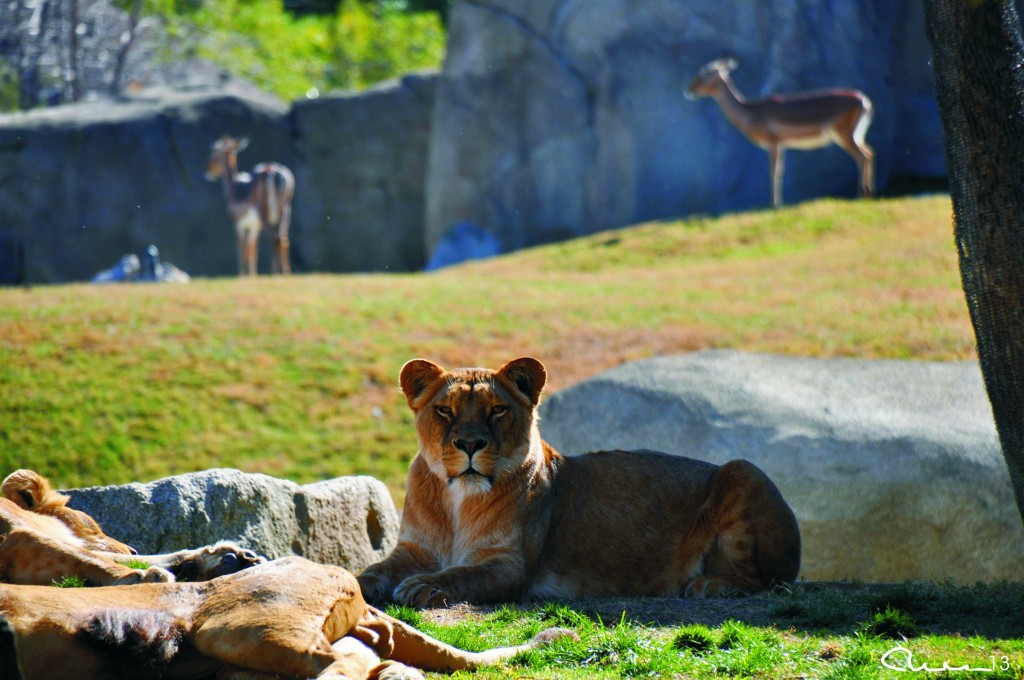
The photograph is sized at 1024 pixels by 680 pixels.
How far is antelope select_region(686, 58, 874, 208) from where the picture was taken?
26.1 m

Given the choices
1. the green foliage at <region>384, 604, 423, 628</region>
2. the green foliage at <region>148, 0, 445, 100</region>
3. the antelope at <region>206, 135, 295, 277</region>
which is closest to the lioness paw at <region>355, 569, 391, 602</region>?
the green foliage at <region>384, 604, 423, 628</region>

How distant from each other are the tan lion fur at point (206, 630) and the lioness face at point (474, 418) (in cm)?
188

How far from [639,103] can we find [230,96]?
948 cm

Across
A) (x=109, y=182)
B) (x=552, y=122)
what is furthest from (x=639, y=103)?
(x=109, y=182)

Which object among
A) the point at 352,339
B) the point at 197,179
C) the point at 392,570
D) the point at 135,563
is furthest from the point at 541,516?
the point at 197,179

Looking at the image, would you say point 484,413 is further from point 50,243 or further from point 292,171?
point 292,171

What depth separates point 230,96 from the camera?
30.8 m

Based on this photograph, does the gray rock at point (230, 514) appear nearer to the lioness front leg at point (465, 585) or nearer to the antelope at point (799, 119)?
the lioness front leg at point (465, 585)

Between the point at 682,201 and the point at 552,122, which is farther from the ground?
the point at 552,122

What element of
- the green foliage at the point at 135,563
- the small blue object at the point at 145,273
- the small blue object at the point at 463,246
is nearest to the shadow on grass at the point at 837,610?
the green foliage at the point at 135,563

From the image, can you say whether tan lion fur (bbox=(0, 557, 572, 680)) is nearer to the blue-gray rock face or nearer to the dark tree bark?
the dark tree bark

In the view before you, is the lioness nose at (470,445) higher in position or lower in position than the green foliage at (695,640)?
higher

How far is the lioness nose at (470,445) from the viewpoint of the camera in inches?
264

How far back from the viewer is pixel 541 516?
7113mm
